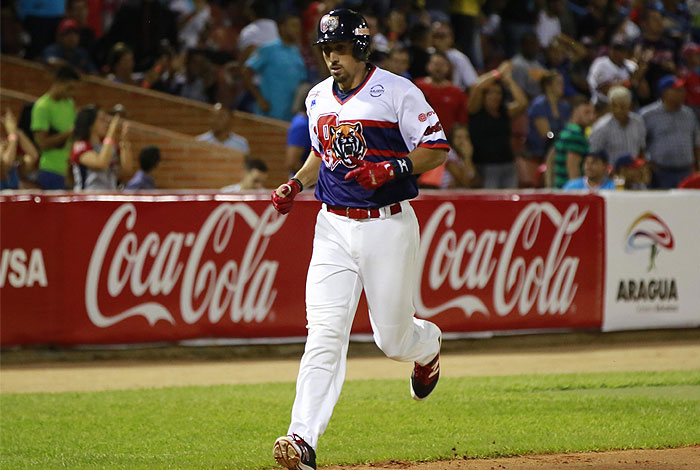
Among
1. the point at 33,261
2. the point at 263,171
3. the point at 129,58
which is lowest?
the point at 33,261

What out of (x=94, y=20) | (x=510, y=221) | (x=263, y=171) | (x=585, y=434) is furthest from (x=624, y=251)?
(x=94, y=20)

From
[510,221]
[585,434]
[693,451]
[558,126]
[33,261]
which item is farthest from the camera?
[558,126]

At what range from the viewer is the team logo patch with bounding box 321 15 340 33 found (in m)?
6.11

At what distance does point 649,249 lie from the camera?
40.1ft

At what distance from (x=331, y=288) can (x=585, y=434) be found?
2438 millimetres

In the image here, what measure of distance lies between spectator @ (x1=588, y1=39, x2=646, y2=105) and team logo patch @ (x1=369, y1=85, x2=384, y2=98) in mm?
10894

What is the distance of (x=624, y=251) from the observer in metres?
12.1

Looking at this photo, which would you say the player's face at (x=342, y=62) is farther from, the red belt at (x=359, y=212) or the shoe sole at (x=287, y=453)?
the shoe sole at (x=287, y=453)

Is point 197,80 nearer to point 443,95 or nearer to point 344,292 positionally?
point 443,95

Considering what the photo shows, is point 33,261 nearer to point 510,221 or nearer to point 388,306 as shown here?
point 510,221

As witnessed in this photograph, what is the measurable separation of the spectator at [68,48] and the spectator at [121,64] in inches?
13.7

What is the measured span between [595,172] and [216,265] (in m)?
4.29

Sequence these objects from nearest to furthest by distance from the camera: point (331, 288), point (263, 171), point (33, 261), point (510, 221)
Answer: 1. point (331, 288)
2. point (33, 261)
3. point (510, 221)
4. point (263, 171)

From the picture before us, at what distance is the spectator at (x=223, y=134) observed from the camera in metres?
14.6
